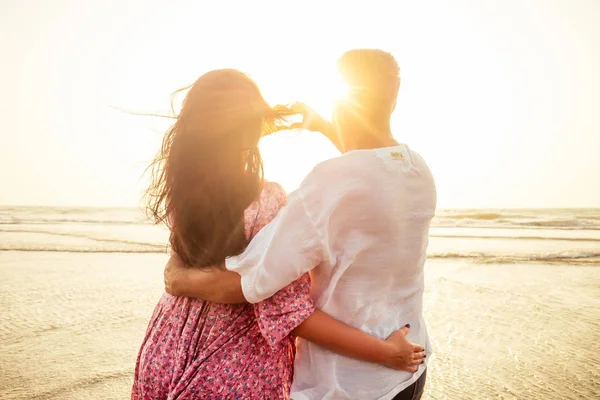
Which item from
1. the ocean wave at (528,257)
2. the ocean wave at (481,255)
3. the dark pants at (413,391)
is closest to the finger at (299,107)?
the dark pants at (413,391)

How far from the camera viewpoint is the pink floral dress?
1.47 m

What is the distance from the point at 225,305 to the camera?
5.23 ft

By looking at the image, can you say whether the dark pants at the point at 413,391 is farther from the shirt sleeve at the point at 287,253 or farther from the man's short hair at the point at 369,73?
the man's short hair at the point at 369,73

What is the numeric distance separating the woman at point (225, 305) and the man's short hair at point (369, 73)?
0.32m

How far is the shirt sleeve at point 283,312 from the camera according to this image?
146 centimetres

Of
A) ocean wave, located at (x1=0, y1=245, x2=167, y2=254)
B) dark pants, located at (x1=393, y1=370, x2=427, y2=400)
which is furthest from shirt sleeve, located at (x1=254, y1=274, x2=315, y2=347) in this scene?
ocean wave, located at (x1=0, y1=245, x2=167, y2=254)

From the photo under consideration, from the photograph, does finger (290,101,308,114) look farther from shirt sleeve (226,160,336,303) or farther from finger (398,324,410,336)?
finger (398,324,410,336)

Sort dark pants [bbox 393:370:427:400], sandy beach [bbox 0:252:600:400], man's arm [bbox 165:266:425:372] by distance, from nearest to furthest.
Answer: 1. man's arm [bbox 165:266:425:372]
2. dark pants [bbox 393:370:427:400]
3. sandy beach [bbox 0:252:600:400]

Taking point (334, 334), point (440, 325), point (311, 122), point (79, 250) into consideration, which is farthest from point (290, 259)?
point (79, 250)

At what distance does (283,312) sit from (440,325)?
4348mm

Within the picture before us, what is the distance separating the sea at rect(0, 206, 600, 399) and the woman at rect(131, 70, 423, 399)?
242cm

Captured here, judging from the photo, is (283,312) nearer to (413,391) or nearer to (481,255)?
(413,391)

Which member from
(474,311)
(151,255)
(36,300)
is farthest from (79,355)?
(151,255)

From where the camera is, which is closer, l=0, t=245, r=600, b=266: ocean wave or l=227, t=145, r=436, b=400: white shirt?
l=227, t=145, r=436, b=400: white shirt
